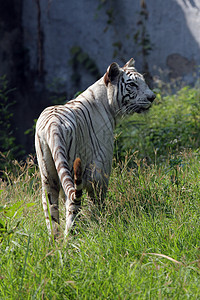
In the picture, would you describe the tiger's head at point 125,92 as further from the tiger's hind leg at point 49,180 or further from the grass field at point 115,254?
the tiger's hind leg at point 49,180

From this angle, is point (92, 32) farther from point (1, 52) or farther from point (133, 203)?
point (133, 203)

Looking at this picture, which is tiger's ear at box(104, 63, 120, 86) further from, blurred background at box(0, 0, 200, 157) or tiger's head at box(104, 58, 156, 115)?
blurred background at box(0, 0, 200, 157)

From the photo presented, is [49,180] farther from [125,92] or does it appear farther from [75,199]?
[125,92]

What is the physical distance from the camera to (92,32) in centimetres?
1000

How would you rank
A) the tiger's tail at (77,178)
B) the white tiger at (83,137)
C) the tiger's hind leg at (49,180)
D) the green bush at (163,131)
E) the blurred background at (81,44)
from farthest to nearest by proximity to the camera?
1. the blurred background at (81,44)
2. the green bush at (163,131)
3. the tiger's hind leg at (49,180)
4. the white tiger at (83,137)
5. the tiger's tail at (77,178)

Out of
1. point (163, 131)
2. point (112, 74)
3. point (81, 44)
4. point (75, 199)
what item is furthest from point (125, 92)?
point (81, 44)

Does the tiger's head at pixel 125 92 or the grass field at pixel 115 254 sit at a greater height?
the tiger's head at pixel 125 92

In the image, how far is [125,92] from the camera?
3.89 meters

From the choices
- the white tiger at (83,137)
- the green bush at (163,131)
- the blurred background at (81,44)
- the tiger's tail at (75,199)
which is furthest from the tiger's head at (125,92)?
the blurred background at (81,44)

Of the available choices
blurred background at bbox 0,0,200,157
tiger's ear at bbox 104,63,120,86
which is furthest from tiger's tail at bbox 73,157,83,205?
blurred background at bbox 0,0,200,157

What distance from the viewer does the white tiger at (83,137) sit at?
288 centimetres

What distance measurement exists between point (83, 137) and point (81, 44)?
708 cm

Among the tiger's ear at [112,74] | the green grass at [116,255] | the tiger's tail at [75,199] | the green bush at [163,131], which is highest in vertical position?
the tiger's ear at [112,74]

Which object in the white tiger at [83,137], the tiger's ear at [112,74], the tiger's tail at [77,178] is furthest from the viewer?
the tiger's ear at [112,74]
